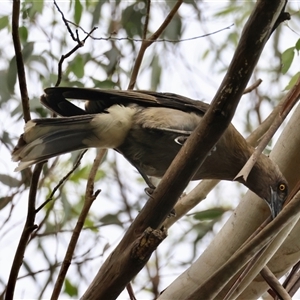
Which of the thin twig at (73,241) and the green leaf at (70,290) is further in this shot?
the green leaf at (70,290)

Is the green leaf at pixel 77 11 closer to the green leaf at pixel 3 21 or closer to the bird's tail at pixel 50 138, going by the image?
the green leaf at pixel 3 21

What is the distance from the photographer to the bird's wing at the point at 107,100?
236cm

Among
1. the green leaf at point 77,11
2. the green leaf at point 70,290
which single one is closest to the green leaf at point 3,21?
the green leaf at point 77,11

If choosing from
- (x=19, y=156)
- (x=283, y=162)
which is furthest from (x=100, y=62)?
(x=283, y=162)

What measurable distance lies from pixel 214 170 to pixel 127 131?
42 cm

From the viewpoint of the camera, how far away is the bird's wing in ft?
7.73

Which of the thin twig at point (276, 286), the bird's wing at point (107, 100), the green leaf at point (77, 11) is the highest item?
the green leaf at point (77, 11)

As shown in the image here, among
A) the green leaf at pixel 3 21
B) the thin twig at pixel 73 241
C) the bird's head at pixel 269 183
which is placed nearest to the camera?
the thin twig at pixel 73 241

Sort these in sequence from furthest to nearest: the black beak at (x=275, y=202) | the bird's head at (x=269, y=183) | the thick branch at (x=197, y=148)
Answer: the bird's head at (x=269, y=183) < the black beak at (x=275, y=202) < the thick branch at (x=197, y=148)

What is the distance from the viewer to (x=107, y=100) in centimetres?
256

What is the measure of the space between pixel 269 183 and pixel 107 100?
80 centimetres

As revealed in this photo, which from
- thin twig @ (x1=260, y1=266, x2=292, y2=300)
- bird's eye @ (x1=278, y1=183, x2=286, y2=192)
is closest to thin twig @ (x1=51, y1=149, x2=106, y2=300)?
thin twig @ (x1=260, y1=266, x2=292, y2=300)

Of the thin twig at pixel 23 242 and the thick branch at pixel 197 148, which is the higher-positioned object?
the thin twig at pixel 23 242

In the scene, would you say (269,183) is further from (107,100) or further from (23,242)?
(23,242)
